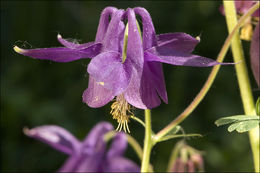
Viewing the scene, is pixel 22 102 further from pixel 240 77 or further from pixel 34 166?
pixel 240 77

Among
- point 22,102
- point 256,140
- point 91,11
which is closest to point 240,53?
point 256,140

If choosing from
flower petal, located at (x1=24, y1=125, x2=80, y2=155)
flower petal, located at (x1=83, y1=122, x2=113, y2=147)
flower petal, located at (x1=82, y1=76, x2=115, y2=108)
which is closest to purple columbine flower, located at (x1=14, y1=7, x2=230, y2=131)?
flower petal, located at (x1=82, y1=76, x2=115, y2=108)

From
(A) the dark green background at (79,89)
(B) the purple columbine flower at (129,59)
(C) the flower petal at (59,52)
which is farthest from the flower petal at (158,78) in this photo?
(A) the dark green background at (79,89)

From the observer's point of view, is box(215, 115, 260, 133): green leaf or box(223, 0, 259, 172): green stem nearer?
box(215, 115, 260, 133): green leaf

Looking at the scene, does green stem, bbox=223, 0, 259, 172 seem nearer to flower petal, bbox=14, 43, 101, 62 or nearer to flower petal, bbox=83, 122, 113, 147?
flower petal, bbox=14, 43, 101, 62

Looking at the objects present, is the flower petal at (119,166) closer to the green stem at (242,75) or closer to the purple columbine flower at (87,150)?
the purple columbine flower at (87,150)

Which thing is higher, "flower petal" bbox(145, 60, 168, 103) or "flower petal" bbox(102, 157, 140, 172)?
"flower petal" bbox(145, 60, 168, 103)

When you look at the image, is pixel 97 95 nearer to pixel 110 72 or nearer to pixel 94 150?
pixel 110 72

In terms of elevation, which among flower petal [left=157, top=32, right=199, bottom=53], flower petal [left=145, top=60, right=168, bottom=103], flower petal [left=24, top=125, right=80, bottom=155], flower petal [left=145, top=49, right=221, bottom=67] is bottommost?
flower petal [left=24, top=125, right=80, bottom=155]
